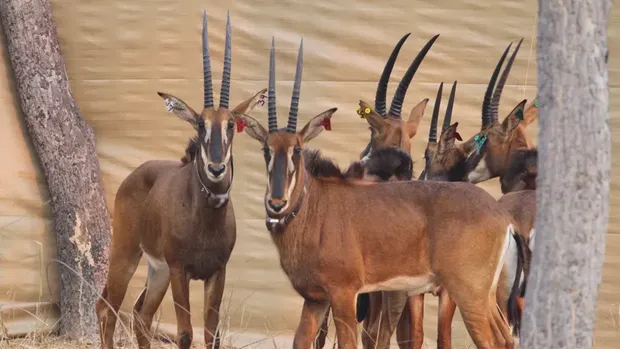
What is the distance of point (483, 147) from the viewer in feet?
27.0

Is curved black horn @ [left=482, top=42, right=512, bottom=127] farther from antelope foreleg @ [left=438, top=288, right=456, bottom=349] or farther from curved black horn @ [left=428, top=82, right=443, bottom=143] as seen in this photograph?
antelope foreleg @ [left=438, top=288, right=456, bottom=349]

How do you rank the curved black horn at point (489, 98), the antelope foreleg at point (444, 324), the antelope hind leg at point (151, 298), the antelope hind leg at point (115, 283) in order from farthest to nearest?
1. the curved black horn at point (489, 98)
2. the antelope hind leg at point (115, 283)
3. the antelope hind leg at point (151, 298)
4. the antelope foreleg at point (444, 324)

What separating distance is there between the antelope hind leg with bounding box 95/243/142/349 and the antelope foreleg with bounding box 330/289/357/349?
2172 millimetres

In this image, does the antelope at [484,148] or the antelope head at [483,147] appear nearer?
the antelope at [484,148]

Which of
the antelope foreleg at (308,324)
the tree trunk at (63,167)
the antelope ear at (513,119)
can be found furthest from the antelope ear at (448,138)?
the tree trunk at (63,167)

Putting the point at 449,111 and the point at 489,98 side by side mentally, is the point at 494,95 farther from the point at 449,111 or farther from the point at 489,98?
the point at 449,111

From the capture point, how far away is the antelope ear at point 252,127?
21.3ft

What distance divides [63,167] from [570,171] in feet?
17.4

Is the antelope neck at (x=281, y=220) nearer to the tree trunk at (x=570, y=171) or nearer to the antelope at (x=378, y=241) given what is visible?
the antelope at (x=378, y=241)

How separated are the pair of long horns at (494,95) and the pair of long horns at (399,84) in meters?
0.51

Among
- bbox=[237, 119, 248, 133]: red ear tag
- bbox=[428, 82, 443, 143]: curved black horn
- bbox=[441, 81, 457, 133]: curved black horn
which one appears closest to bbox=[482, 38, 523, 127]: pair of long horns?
bbox=[441, 81, 457, 133]: curved black horn

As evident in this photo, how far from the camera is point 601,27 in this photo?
4.11 meters

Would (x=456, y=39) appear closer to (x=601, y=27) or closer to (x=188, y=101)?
(x=188, y=101)

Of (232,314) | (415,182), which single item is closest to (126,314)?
(232,314)
